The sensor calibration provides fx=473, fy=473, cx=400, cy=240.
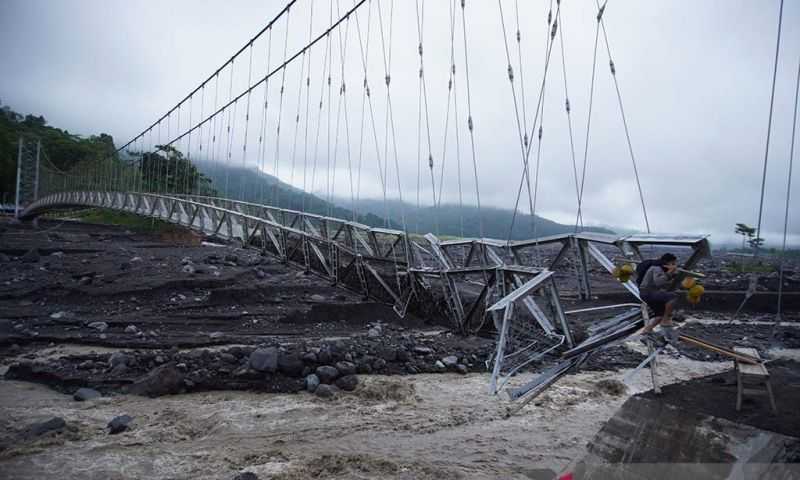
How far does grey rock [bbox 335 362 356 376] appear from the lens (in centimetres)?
1001

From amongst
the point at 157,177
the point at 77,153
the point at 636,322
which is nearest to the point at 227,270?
the point at 636,322

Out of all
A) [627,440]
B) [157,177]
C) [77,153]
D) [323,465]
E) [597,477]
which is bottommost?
[323,465]

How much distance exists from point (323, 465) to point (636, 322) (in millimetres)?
4460

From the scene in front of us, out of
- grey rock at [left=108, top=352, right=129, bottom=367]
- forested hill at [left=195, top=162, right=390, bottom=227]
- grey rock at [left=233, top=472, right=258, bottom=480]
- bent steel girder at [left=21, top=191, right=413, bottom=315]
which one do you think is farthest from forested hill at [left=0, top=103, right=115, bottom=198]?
grey rock at [left=233, top=472, right=258, bottom=480]

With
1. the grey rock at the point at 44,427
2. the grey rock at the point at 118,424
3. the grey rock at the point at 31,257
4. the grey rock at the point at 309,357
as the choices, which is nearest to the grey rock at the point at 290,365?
the grey rock at the point at 309,357

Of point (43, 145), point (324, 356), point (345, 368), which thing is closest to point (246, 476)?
point (345, 368)

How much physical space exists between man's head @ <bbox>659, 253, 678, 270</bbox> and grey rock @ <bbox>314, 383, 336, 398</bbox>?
251 inches

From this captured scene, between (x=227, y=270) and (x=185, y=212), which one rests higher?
(x=185, y=212)

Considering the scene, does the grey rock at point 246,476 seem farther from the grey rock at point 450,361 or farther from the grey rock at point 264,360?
the grey rock at point 450,361

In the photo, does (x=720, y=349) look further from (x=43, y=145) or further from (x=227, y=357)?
(x=43, y=145)

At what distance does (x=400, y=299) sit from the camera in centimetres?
966

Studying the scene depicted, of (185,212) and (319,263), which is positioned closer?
(319,263)

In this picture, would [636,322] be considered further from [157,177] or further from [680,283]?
[157,177]

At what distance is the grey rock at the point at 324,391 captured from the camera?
909 centimetres
